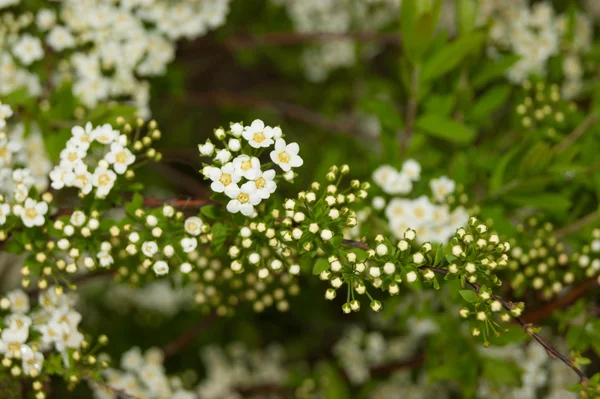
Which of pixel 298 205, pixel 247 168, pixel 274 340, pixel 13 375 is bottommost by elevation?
pixel 274 340

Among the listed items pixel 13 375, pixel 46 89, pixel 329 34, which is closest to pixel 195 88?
pixel 329 34

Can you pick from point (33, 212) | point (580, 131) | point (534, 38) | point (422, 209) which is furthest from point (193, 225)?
point (534, 38)

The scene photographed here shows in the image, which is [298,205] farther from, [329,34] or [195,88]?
[195,88]

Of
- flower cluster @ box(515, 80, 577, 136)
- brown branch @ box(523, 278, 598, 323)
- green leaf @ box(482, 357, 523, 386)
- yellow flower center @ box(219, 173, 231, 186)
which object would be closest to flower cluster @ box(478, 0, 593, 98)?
flower cluster @ box(515, 80, 577, 136)

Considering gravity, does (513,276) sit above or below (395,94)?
below

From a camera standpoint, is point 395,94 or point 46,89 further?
point 395,94

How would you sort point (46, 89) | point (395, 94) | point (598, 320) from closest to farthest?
point (598, 320)
point (46, 89)
point (395, 94)

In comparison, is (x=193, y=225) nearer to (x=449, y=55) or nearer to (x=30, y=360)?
(x=30, y=360)
